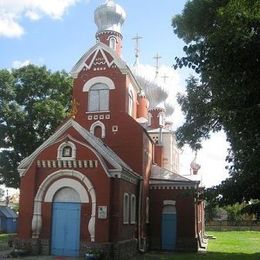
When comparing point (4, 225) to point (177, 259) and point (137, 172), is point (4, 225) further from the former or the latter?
point (177, 259)

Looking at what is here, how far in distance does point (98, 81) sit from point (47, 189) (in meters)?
7.58

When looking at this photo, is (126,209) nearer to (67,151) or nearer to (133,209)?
(133,209)

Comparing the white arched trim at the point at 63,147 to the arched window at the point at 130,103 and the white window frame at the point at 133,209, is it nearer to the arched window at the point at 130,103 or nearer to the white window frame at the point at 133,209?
the white window frame at the point at 133,209

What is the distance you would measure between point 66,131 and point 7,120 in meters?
12.1

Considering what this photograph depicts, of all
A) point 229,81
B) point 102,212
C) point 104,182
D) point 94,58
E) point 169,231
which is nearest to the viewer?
point 229,81

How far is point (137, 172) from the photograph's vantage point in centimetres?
2567

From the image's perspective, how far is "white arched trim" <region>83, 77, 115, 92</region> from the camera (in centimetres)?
2638

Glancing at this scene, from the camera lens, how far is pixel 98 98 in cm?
2661

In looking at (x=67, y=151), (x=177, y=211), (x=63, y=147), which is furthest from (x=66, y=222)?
(x=177, y=211)

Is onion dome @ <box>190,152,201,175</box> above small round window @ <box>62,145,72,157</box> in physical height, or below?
above

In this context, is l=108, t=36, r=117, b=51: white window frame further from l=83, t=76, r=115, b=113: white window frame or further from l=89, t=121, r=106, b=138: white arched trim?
l=89, t=121, r=106, b=138: white arched trim

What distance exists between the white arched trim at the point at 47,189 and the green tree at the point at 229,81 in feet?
18.6

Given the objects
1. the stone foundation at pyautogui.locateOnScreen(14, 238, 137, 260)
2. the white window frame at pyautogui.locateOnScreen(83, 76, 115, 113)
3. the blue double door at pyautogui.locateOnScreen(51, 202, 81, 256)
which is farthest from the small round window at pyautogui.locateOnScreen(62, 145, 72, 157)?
the white window frame at pyautogui.locateOnScreen(83, 76, 115, 113)

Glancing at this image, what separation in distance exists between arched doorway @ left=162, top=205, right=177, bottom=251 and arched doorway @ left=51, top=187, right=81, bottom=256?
8.13 m
